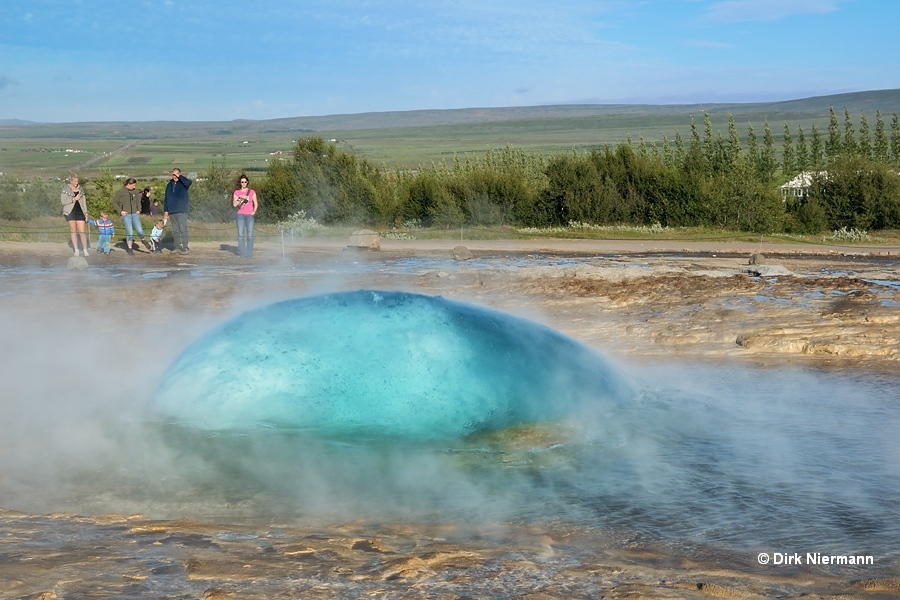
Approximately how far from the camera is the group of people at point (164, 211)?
15180mm

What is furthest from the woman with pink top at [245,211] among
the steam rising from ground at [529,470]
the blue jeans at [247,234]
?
the steam rising from ground at [529,470]

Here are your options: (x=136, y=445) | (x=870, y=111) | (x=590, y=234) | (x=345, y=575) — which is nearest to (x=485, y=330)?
(x=136, y=445)

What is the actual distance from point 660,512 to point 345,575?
66.6 inches

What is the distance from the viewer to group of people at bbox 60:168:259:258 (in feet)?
49.8

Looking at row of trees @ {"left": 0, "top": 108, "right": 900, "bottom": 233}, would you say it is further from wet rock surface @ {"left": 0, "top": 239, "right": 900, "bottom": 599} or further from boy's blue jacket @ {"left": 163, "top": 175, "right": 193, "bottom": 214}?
boy's blue jacket @ {"left": 163, "top": 175, "right": 193, "bottom": 214}

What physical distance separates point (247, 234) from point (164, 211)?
4.83 ft

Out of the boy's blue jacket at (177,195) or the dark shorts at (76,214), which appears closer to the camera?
the dark shorts at (76,214)

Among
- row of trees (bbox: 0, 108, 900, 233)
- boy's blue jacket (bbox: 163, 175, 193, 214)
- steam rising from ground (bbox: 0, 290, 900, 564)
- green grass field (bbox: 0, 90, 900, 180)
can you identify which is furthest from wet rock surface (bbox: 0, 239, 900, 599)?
green grass field (bbox: 0, 90, 900, 180)

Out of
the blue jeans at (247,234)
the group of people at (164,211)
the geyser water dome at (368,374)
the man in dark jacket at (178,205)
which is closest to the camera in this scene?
the geyser water dome at (368,374)

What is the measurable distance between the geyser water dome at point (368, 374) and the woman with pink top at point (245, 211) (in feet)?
33.4

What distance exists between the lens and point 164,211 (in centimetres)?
1639

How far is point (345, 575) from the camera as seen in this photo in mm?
3363

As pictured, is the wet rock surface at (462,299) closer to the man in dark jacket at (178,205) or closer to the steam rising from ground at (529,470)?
the steam rising from ground at (529,470)

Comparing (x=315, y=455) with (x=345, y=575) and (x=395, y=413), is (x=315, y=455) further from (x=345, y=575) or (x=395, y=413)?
(x=345, y=575)
